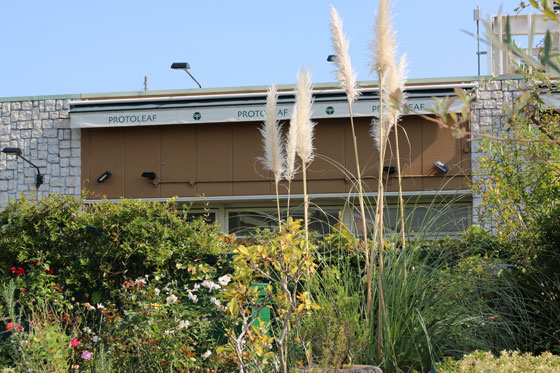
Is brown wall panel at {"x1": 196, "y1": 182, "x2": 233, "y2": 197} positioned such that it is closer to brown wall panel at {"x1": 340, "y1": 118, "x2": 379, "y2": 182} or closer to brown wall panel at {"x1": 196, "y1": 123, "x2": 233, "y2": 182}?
brown wall panel at {"x1": 196, "y1": 123, "x2": 233, "y2": 182}

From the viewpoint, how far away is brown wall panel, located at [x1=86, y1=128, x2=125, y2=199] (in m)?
12.5

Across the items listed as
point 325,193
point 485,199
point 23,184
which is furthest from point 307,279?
point 23,184

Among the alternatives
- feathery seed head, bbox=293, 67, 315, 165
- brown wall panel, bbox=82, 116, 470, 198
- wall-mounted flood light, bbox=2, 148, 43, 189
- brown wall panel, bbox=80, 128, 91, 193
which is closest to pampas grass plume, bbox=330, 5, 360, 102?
feathery seed head, bbox=293, 67, 315, 165

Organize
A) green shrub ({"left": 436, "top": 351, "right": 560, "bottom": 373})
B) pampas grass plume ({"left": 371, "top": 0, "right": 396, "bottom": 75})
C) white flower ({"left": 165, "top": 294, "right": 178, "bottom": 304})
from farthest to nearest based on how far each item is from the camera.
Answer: white flower ({"left": 165, "top": 294, "right": 178, "bottom": 304}) → pampas grass plume ({"left": 371, "top": 0, "right": 396, "bottom": 75}) → green shrub ({"left": 436, "top": 351, "right": 560, "bottom": 373})

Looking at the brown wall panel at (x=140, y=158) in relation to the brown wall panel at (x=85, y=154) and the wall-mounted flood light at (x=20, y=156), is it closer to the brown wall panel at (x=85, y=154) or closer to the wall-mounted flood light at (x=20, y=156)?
the brown wall panel at (x=85, y=154)

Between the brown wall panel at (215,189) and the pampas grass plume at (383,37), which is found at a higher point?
the pampas grass plume at (383,37)

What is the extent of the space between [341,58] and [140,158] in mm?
8491

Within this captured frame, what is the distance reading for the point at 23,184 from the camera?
12.7 meters

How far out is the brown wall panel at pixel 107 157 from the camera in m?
12.5

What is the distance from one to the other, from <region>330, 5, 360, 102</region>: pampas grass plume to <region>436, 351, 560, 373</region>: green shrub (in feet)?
6.63

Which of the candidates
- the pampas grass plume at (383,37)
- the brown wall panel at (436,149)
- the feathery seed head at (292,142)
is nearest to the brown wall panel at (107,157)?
the brown wall panel at (436,149)

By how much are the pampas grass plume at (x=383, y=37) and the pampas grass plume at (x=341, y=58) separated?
10.2 inches

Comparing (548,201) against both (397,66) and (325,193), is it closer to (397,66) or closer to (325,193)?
(397,66)

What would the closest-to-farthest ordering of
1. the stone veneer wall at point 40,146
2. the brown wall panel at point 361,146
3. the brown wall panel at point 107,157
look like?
the brown wall panel at point 361,146, the brown wall panel at point 107,157, the stone veneer wall at point 40,146
